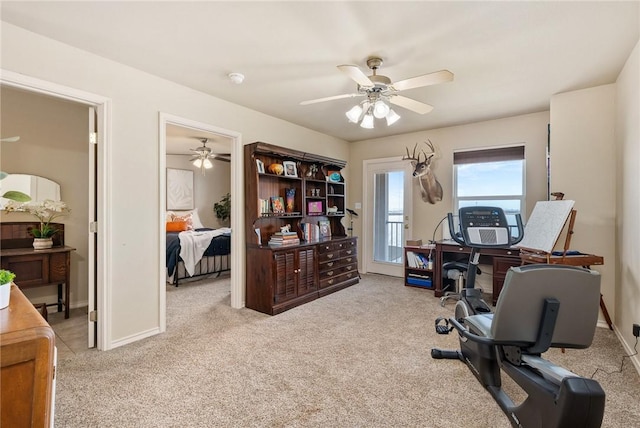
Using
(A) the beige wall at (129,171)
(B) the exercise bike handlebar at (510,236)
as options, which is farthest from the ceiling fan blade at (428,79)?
(A) the beige wall at (129,171)

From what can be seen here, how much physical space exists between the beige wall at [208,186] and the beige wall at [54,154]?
3272mm

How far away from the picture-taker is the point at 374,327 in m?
→ 3.17

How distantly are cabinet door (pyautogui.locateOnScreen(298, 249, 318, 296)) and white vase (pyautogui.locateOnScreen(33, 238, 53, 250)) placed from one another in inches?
109

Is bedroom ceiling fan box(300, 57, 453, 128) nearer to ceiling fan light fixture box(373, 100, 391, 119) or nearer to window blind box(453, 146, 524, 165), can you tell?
ceiling fan light fixture box(373, 100, 391, 119)

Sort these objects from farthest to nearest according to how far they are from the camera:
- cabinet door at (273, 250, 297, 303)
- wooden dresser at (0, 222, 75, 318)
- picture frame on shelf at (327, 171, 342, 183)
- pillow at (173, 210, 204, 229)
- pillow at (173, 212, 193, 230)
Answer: pillow at (173, 210, 204, 229)
pillow at (173, 212, 193, 230)
picture frame on shelf at (327, 171, 342, 183)
cabinet door at (273, 250, 297, 303)
wooden dresser at (0, 222, 75, 318)

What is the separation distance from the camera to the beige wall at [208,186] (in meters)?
7.34

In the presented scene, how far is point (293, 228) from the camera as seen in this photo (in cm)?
460

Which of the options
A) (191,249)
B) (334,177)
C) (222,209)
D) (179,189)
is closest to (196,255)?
(191,249)

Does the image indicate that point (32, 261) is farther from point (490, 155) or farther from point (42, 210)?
point (490, 155)

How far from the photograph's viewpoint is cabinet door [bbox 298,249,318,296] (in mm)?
3932

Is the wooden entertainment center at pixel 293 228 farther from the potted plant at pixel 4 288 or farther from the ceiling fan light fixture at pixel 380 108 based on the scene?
the potted plant at pixel 4 288

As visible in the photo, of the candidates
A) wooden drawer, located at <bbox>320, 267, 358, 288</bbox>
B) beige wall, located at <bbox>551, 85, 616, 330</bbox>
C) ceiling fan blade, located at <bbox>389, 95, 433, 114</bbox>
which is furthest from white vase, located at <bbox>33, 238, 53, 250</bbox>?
beige wall, located at <bbox>551, 85, 616, 330</bbox>

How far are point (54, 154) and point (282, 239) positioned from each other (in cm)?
290

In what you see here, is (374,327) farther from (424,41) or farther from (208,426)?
(424,41)
